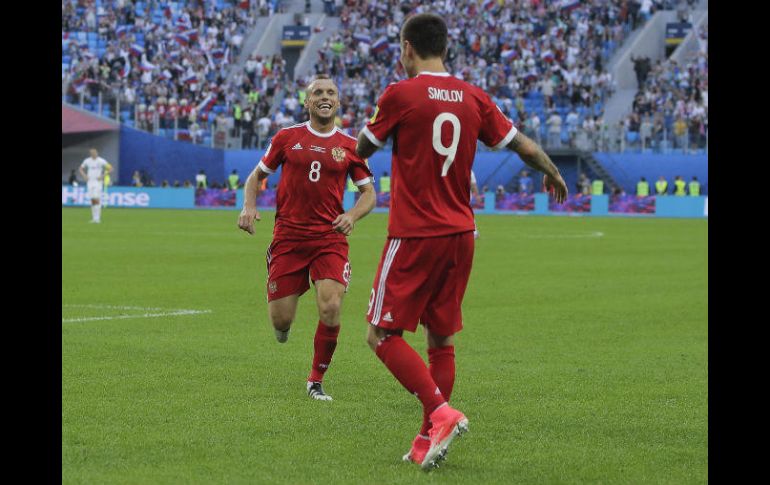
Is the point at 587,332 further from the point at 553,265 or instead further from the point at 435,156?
the point at 553,265

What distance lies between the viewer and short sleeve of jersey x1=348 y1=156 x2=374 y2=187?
9781 millimetres

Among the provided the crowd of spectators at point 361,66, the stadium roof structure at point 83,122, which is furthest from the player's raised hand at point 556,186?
the stadium roof structure at point 83,122

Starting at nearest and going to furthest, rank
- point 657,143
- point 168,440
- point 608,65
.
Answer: point 168,440 < point 657,143 < point 608,65

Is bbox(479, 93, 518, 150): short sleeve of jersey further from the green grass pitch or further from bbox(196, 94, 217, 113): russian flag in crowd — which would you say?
bbox(196, 94, 217, 113): russian flag in crowd

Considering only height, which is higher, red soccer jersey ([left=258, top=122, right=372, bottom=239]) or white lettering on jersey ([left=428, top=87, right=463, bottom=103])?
white lettering on jersey ([left=428, top=87, right=463, bottom=103])

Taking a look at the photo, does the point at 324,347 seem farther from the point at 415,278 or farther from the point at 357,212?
the point at 415,278

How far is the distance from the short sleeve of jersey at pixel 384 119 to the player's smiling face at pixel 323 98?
273 cm

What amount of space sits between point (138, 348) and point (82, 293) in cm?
564

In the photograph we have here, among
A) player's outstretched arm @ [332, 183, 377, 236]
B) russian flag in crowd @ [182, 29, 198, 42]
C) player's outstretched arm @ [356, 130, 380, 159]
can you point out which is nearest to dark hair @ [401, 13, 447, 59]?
player's outstretched arm @ [356, 130, 380, 159]

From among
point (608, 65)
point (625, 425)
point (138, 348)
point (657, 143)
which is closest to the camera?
point (625, 425)

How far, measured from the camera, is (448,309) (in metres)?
7.07
